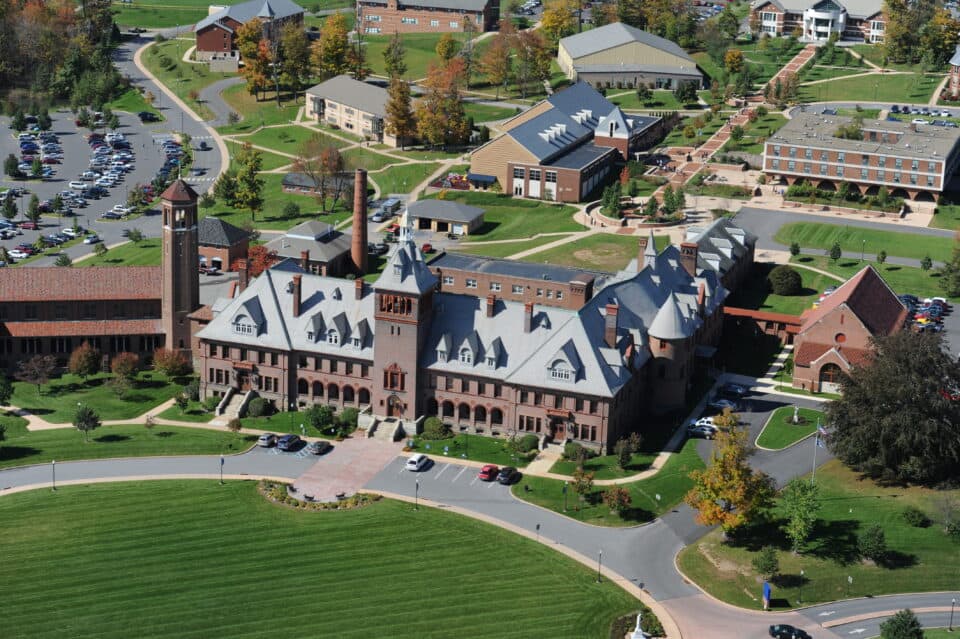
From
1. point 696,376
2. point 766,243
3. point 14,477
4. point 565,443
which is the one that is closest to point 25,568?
point 14,477

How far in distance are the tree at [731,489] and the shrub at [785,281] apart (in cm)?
6206

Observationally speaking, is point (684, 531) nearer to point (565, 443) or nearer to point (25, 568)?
point (565, 443)

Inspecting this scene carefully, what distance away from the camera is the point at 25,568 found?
10894 centimetres

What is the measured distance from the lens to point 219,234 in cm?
18362

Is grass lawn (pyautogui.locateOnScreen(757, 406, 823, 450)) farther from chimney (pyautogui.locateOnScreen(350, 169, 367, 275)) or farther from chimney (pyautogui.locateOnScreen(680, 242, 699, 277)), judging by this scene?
chimney (pyautogui.locateOnScreen(350, 169, 367, 275))

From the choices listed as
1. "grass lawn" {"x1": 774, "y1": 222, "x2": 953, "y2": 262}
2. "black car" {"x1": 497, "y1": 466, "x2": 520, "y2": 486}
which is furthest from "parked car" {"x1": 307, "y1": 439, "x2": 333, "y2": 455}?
"grass lawn" {"x1": 774, "y1": 222, "x2": 953, "y2": 262}

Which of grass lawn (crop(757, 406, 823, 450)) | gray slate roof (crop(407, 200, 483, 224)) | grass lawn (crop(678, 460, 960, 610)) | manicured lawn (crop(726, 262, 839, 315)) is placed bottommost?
grass lawn (crop(678, 460, 960, 610))

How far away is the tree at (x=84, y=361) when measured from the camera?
144250 millimetres

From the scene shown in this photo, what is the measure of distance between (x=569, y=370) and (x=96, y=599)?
43817 millimetres

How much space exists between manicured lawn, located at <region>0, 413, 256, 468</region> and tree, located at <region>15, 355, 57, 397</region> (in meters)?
8.26

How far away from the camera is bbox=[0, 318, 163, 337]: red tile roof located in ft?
481

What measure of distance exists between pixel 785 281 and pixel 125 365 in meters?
75.1

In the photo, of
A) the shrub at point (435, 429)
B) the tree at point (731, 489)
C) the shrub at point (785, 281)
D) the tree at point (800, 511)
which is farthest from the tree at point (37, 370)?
the shrub at point (785, 281)

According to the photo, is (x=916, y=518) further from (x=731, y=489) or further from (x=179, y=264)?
(x=179, y=264)
